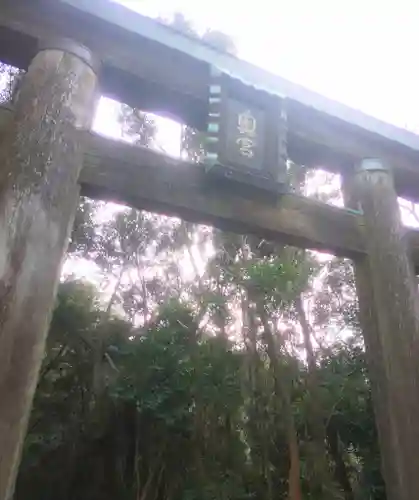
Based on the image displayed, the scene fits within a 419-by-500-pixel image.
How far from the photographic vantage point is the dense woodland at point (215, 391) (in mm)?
6668

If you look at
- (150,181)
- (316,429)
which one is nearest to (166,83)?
(150,181)

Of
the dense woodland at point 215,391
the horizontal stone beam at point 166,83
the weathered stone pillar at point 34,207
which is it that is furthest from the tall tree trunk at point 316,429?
the weathered stone pillar at point 34,207

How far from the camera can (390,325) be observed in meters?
2.01

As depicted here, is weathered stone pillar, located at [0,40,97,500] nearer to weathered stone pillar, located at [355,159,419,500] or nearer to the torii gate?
the torii gate

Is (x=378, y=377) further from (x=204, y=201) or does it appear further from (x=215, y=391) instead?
(x=215, y=391)

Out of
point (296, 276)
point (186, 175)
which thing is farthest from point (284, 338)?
point (186, 175)

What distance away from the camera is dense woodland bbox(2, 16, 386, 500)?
6.67 m

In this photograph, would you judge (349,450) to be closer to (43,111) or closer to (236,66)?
(236,66)

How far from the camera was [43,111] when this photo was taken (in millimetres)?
1618

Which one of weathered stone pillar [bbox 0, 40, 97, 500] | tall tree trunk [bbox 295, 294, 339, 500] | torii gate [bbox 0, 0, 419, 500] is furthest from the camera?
tall tree trunk [bbox 295, 294, 339, 500]

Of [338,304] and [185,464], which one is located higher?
[338,304]

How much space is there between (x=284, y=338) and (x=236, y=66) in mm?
6291

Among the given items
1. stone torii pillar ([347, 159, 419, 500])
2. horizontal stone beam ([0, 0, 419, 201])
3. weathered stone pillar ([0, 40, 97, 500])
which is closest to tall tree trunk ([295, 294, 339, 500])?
horizontal stone beam ([0, 0, 419, 201])

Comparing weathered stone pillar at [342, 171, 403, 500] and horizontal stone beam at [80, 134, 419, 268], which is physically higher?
horizontal stone beam at [80, 134, 419, 268]
